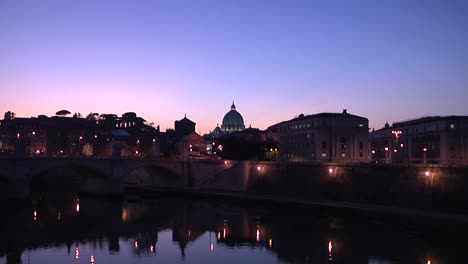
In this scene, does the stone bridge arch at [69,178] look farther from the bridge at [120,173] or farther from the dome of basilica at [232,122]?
the dome of basilica at [232,122]

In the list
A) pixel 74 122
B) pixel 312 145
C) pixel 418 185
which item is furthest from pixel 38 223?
pixel 74 122

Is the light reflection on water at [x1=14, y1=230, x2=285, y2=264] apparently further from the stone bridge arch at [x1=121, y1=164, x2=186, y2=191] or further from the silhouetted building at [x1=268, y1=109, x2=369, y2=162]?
the silhouetted building at [x1=268, y1=109, x2=369, y2=162]

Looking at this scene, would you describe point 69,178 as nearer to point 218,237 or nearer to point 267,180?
point 267,180

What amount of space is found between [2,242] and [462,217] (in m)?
32.5

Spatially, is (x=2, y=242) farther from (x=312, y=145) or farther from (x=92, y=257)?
(x=312, y=145)

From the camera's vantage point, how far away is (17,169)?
204ft

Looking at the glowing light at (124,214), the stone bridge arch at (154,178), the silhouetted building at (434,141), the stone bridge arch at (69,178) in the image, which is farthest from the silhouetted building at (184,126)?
the glowing light at (124,214)

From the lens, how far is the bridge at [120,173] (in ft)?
204

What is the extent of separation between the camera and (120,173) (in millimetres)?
71562

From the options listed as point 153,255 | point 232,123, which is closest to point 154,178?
point 153,255

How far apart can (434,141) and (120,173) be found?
55.0m

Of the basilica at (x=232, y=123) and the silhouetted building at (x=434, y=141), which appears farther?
the basilica at (x=232, y=123)

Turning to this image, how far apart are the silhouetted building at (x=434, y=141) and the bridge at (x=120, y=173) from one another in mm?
23297

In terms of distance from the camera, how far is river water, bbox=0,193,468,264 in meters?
36.7
